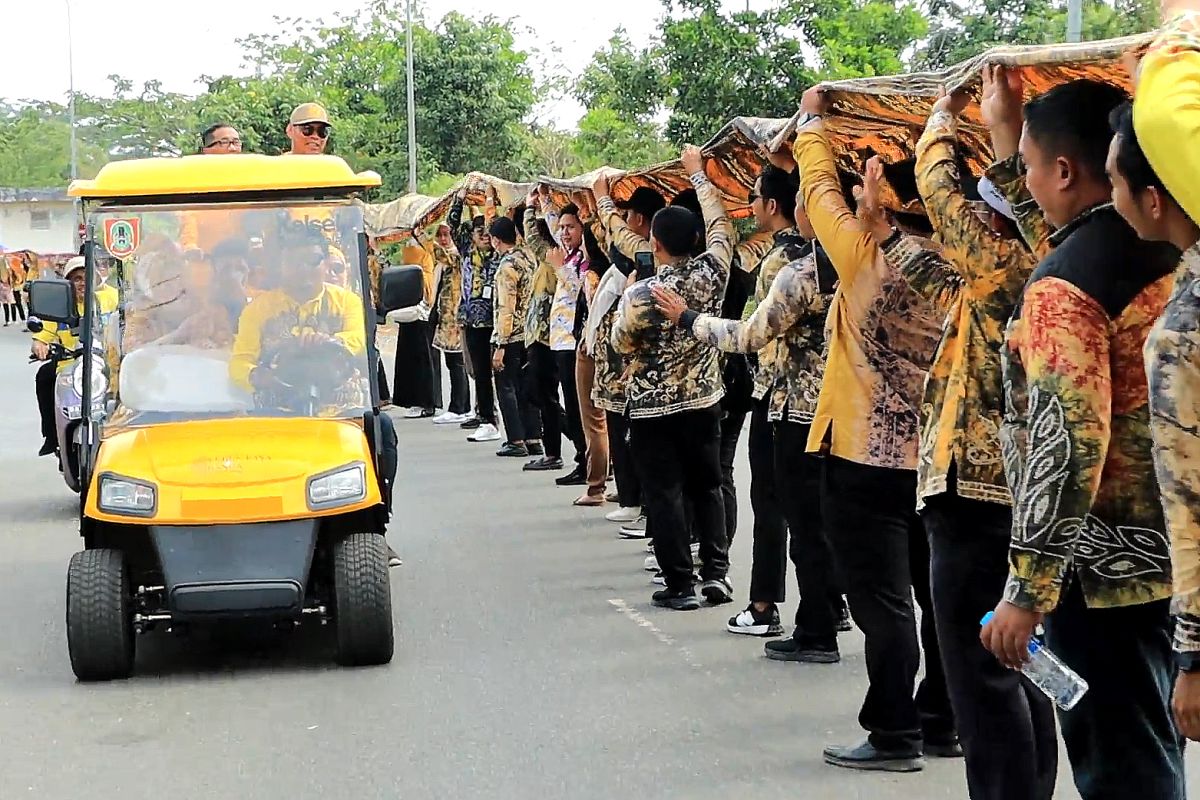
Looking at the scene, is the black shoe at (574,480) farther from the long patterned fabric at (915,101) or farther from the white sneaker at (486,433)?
the long patterned fabric at (915,101)

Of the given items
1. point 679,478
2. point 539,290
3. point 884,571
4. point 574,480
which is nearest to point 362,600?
point 679,478

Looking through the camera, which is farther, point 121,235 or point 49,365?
point 49,365

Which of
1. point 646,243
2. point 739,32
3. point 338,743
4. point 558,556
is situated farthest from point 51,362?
point 739,32

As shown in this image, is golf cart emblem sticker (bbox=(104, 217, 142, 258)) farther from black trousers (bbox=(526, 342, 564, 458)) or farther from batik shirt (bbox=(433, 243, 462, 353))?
batik shirt (bbox=(433, 243, 462, 353))

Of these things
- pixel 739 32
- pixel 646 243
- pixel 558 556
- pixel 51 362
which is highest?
pixel 739 32

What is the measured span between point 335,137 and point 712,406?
36.3m

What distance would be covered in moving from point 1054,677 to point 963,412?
1058 mm

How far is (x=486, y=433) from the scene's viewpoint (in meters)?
16.9

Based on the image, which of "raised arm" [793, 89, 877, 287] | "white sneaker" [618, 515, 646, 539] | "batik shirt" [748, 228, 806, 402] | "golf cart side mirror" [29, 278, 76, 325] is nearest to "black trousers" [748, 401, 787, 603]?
"batik shirt" [748, 228, 806, 402]

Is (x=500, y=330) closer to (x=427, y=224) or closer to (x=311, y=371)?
(x=427, y=224)

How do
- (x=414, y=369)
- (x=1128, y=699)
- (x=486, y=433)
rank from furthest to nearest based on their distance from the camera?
(x=414, y=369)
(x=486, y=433)
(x=1128, y=699)

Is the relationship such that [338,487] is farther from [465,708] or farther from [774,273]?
[774,273]

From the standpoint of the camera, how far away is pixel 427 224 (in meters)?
18.4

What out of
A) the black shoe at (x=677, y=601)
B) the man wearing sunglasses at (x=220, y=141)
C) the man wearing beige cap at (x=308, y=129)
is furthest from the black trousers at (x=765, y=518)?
the man wearing sunglasses at (x=220, y=141)
